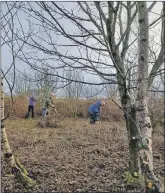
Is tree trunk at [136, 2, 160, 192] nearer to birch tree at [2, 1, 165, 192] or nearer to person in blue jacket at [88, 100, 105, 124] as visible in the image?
birch tree at [2, 1, 165, 192]

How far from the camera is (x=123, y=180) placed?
51.6 inches

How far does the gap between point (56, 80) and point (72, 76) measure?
0.09 metres

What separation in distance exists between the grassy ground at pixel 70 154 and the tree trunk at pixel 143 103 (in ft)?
0.61

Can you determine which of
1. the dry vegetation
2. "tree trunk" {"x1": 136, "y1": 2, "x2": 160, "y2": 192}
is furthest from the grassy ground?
"tree trunk" {"x1": 136, "y1": 2, "x2": 160, "y2": 192}

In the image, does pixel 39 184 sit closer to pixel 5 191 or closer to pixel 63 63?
pixel 5 191

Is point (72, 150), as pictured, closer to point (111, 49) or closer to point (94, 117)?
point (94, 117)

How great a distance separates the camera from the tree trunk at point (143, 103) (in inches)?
45.6

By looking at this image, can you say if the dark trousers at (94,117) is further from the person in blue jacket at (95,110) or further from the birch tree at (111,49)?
the birch tree at (111,49)

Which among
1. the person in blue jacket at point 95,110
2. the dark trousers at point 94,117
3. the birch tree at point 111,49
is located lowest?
the dark trousers at point 94,117

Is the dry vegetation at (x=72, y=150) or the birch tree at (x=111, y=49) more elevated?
the birch tree at (x=111, y=49)

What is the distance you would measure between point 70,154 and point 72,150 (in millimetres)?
37

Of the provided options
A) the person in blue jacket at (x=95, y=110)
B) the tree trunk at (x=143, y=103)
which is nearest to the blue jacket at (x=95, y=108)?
the person in blue jacket at (x=95, y=110)

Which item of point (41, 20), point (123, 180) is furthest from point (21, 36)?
point (123, 180)

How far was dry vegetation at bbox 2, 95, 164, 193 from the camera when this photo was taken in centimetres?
132
